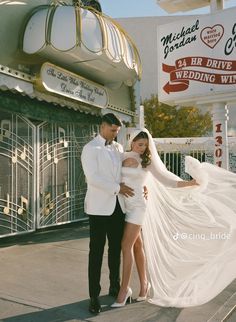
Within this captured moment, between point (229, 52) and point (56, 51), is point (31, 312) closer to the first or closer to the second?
point (56, 51)

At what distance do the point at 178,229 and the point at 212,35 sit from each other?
5352 mm

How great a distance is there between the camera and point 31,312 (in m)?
3.73

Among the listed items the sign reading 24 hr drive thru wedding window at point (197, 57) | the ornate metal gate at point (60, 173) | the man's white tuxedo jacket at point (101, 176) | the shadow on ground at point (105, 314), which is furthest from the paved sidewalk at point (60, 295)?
the sign reading 24 hr drive thru wedding window at point (197, 57)

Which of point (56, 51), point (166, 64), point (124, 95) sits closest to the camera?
point (56, 51)

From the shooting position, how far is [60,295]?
13.8ft

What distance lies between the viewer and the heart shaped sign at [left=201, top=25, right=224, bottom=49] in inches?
324

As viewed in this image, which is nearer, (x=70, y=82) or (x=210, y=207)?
(x=210, y=207)

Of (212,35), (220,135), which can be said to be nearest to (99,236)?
(220,135)

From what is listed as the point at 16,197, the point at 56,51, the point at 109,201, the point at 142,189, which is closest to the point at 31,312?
the point at 109,201

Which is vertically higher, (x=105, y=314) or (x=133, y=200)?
(x=133, y=200)

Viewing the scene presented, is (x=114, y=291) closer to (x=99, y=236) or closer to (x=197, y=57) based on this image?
(x=99, y=236)

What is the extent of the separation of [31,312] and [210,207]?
2159mm

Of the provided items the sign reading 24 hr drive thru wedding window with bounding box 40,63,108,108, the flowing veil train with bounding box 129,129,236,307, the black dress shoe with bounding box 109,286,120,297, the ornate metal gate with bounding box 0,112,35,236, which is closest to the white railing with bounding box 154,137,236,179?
the sign reading 24 hr drive thru wedding window with bounding box 40,63,108,108

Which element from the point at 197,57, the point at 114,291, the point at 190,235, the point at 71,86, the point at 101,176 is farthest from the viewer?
the point at 197,57
